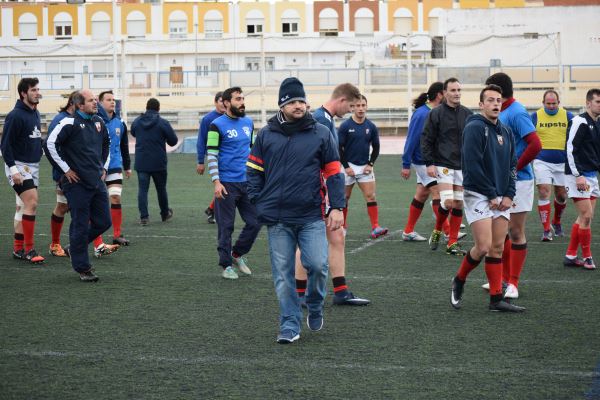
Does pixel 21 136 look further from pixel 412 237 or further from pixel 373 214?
pixel 412 237

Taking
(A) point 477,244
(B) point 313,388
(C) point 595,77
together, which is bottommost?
(B) point 313,388

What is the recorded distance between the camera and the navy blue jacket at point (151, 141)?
15.0 metres

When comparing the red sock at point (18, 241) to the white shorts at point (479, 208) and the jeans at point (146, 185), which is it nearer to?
the jeans at point (146, 185)

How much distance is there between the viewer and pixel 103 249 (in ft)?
39.0

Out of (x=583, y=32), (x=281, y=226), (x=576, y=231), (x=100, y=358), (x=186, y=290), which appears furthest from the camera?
(x=583, y=32)

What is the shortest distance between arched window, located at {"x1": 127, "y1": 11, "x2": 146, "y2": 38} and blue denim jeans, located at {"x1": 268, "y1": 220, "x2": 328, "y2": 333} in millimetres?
75516

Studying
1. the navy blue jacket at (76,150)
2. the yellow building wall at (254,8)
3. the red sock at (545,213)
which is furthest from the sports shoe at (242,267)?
the yellow building wall at (254,8)

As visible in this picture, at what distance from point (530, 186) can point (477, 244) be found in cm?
110

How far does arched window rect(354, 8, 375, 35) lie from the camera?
263ft

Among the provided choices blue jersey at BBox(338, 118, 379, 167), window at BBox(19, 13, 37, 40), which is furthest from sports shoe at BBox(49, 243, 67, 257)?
window at BBox(19, 13, 37, 40)

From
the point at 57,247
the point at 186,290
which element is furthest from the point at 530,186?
the point at 57,247

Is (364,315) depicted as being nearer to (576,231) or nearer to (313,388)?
(313,388)

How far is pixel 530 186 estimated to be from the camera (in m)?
8.74

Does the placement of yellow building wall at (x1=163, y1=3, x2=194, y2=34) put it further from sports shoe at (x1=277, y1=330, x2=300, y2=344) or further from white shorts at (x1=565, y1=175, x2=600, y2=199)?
sports shoe at (x1=277, y1=330, x2=300, y2=344)
